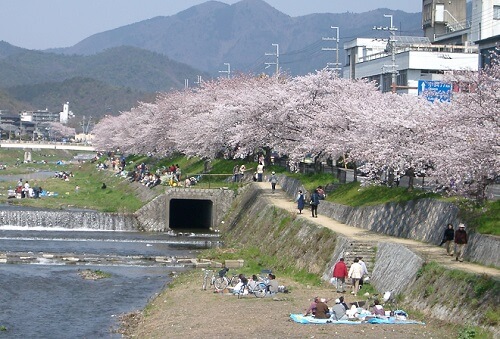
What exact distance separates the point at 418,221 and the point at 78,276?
48.4 ft

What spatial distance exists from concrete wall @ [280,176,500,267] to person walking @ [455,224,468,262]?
0.28 m

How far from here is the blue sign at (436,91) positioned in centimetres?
4322

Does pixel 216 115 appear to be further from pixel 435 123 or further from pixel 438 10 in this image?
pixel 435 123

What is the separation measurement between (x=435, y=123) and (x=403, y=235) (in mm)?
5156

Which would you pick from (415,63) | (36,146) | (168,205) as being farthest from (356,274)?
(36,146)

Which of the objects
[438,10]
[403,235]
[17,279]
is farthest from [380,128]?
[438,10]

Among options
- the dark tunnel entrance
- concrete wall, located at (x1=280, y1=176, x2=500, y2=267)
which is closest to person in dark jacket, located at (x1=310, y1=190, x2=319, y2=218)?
concrete wall, located at (x1=280, y1=176, x2=500, y2=267)

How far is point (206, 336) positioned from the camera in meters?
26.7

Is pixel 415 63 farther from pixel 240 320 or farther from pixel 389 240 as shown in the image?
pixel 240 320

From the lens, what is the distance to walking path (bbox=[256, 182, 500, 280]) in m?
27.6

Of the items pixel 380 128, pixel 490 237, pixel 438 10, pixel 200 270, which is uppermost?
pixel 438 10

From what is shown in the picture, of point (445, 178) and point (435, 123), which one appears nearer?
point (445, 178)

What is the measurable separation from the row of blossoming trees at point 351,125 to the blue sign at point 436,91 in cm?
75

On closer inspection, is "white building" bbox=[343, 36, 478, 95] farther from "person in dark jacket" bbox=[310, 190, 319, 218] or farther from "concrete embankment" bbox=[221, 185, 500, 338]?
"person in dark jacket" bbox=[310, 190, 319, 218]
